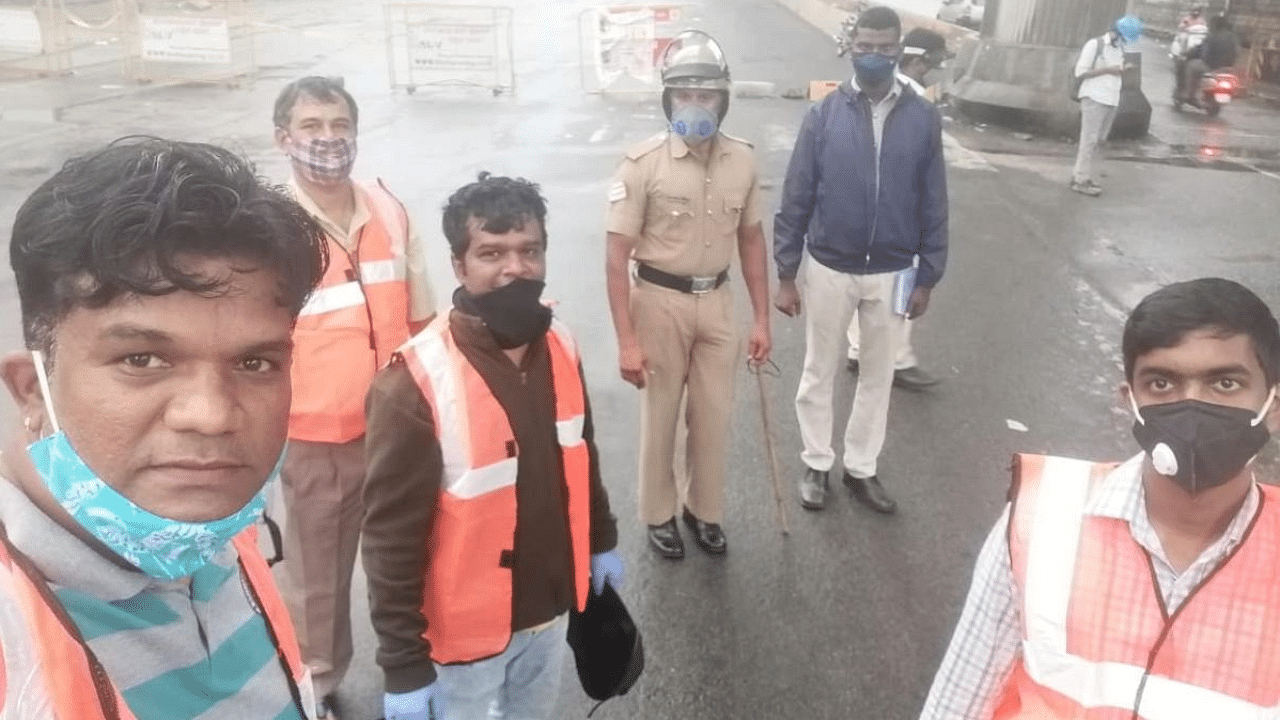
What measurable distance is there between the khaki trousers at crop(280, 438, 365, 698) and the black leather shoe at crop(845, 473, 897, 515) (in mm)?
2391

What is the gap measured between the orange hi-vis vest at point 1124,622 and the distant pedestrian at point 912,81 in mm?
2708

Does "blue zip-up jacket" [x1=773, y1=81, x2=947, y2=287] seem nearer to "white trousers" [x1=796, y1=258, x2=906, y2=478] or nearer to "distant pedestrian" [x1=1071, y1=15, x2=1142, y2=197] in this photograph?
"white trousers" [x1=796, y1=258, x2=906, y2=478]

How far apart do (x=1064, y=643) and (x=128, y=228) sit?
1.63 m

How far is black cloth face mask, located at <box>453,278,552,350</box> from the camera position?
7.85 ft

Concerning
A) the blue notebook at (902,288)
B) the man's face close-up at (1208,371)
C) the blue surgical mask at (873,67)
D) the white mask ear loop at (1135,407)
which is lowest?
the blue notebook at (902,288)

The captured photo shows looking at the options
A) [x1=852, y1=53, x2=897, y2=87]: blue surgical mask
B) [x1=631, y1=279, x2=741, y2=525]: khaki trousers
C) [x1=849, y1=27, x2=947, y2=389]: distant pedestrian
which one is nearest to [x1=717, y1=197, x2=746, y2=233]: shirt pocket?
[x1=631, y1=279, x2=741, y2=525]: khaki trousers

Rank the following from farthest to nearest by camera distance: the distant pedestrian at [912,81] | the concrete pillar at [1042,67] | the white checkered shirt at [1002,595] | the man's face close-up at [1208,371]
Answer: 1. the concrete pillar at [1042,67]
2. the distant pedestrian at [912,81]
3. the man's face close-up at [1208,371]
4. the white checkered shirt at [1002,595]

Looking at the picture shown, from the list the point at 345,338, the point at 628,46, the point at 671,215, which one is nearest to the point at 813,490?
the point at 671,215

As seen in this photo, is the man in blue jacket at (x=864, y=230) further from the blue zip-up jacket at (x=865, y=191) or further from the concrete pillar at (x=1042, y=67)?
the concrete pillar at (x=1042, y=67)

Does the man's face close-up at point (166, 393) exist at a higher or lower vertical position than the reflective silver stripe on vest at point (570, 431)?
higher

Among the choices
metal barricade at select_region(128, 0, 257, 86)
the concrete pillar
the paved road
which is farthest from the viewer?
metal barricade at select_region(128, 0, 257, 86)

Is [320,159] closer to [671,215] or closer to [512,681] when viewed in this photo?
[671,215]

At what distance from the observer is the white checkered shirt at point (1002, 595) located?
5.87 feet

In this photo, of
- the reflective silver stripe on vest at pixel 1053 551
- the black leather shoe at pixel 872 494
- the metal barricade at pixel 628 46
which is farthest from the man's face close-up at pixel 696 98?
the metal barricade at pixel 628 46
